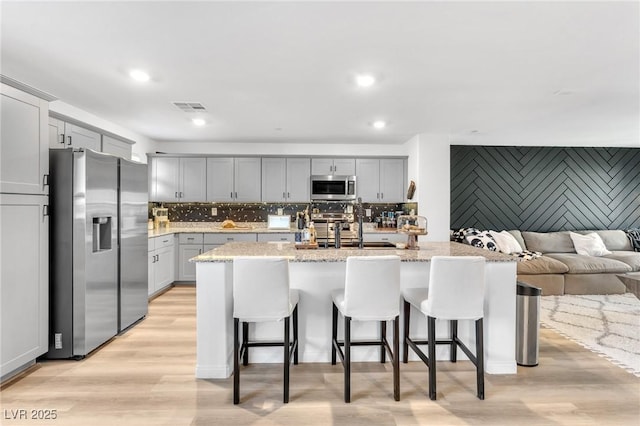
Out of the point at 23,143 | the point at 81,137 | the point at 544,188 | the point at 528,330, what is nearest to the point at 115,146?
the point at 81,137

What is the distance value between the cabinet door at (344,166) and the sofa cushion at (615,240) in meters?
4.17

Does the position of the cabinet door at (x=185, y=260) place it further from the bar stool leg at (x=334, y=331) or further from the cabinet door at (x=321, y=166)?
the bar stool leg at (x=334, y=331)

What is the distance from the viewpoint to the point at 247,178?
20.4 ft

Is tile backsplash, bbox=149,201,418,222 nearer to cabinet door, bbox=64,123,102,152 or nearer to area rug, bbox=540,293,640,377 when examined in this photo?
cabinet door, bbox=64,123,102,152

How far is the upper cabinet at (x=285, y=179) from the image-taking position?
245 inches

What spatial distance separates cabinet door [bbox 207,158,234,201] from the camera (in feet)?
20.3

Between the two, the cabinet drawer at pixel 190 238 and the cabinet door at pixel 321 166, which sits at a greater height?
the cabinet door at pixel 321 166

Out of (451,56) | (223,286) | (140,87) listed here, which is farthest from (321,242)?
(140,87)

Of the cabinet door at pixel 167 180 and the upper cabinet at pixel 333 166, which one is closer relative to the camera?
the cabinet door at pixel 167 180

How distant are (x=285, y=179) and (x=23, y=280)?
13.3 ft

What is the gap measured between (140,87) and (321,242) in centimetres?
226

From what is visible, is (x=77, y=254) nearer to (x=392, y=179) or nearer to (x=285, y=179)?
(x=285, y=179)

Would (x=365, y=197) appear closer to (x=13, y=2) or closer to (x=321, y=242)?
(x=321, y=242)

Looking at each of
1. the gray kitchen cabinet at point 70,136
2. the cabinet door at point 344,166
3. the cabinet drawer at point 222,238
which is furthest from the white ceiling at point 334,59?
the cabinet drawer at point 222,238
